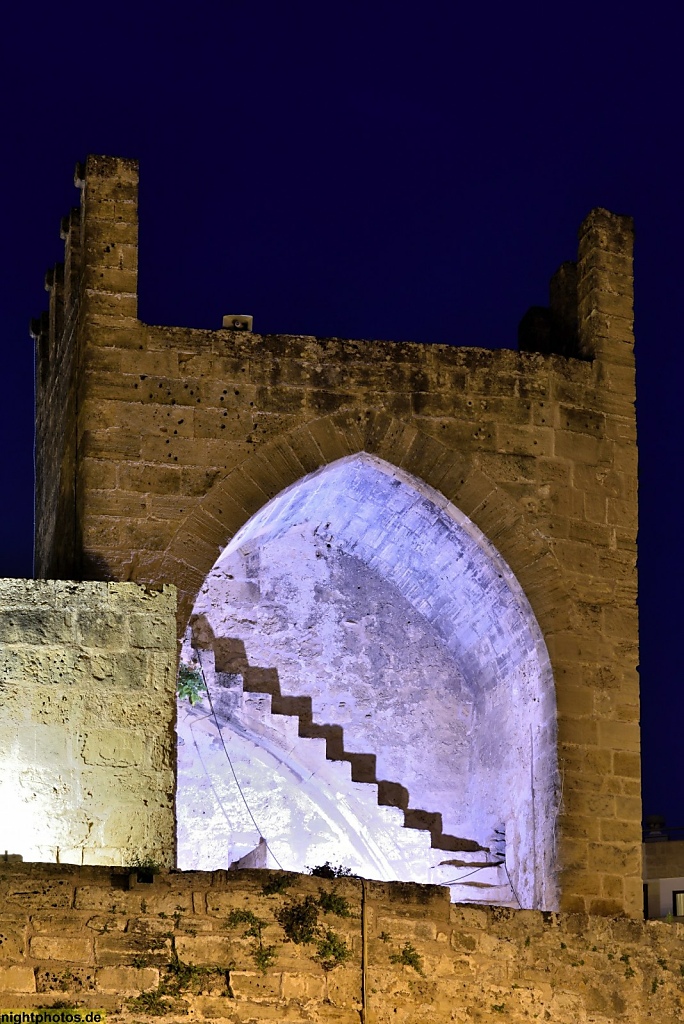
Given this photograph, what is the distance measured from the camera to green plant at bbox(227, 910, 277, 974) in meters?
11.8

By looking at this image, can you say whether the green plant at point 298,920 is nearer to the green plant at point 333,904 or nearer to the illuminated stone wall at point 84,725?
the green plant at point 333,904

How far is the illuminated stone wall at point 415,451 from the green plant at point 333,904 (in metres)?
2.06

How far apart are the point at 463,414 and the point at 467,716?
9.66ft

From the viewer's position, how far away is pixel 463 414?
1439 cm

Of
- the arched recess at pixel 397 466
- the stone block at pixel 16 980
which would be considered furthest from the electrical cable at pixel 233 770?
the stone block at pixel 16 980

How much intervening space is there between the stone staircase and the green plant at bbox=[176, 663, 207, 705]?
0.07 metres

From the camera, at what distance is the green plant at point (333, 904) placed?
12.1 m

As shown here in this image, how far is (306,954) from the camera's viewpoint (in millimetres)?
11977

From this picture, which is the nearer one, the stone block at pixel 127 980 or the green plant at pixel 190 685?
the stone block at pixel 127 980

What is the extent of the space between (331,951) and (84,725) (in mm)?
1984

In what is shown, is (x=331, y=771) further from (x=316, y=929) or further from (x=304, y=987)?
(x=304, y=987)

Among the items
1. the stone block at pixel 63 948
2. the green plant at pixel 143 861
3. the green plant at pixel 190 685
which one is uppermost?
the green plant at pixel 190 685

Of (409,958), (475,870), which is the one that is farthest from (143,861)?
(475,870)

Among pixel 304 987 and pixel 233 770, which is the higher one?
pixel 233 770
